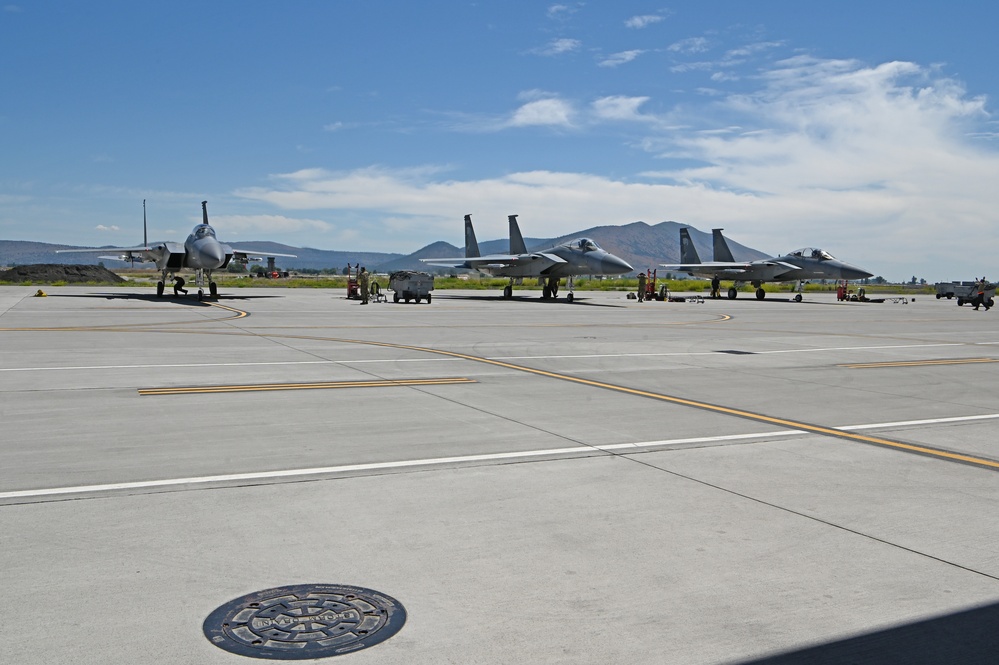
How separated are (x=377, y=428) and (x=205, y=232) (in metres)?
Result: 32.1

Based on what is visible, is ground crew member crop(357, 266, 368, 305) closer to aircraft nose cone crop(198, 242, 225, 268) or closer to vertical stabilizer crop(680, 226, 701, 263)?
aircraft nose cone crop(198, 242, 225, 268)

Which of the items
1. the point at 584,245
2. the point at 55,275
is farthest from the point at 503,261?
the point at 55,275

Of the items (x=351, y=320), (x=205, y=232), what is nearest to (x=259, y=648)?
(x=351, y=320)

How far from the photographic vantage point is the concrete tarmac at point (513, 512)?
12.2 feet

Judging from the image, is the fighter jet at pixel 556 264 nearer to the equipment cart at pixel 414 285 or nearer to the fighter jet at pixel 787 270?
the equipment cart at pixel 414 285

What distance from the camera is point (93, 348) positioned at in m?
16.3

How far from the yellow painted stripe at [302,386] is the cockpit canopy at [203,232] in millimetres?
28037

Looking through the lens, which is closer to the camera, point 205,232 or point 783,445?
point 783,445

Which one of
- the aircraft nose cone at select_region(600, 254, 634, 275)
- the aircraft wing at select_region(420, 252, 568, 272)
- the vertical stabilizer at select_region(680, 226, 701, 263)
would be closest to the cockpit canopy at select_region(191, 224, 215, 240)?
the aircraft wing at select_region(420, 252, 568, 272)

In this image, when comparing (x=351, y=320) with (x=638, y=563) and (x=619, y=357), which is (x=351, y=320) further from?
(x=638, y=563)

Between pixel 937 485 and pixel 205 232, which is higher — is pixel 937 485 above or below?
below

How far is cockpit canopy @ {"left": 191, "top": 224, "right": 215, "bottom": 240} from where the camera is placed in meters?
37.2

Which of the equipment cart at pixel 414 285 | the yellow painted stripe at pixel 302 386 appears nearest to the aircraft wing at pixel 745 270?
the equipment cart at pixel 414 285

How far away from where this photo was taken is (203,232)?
37375 millimetres
